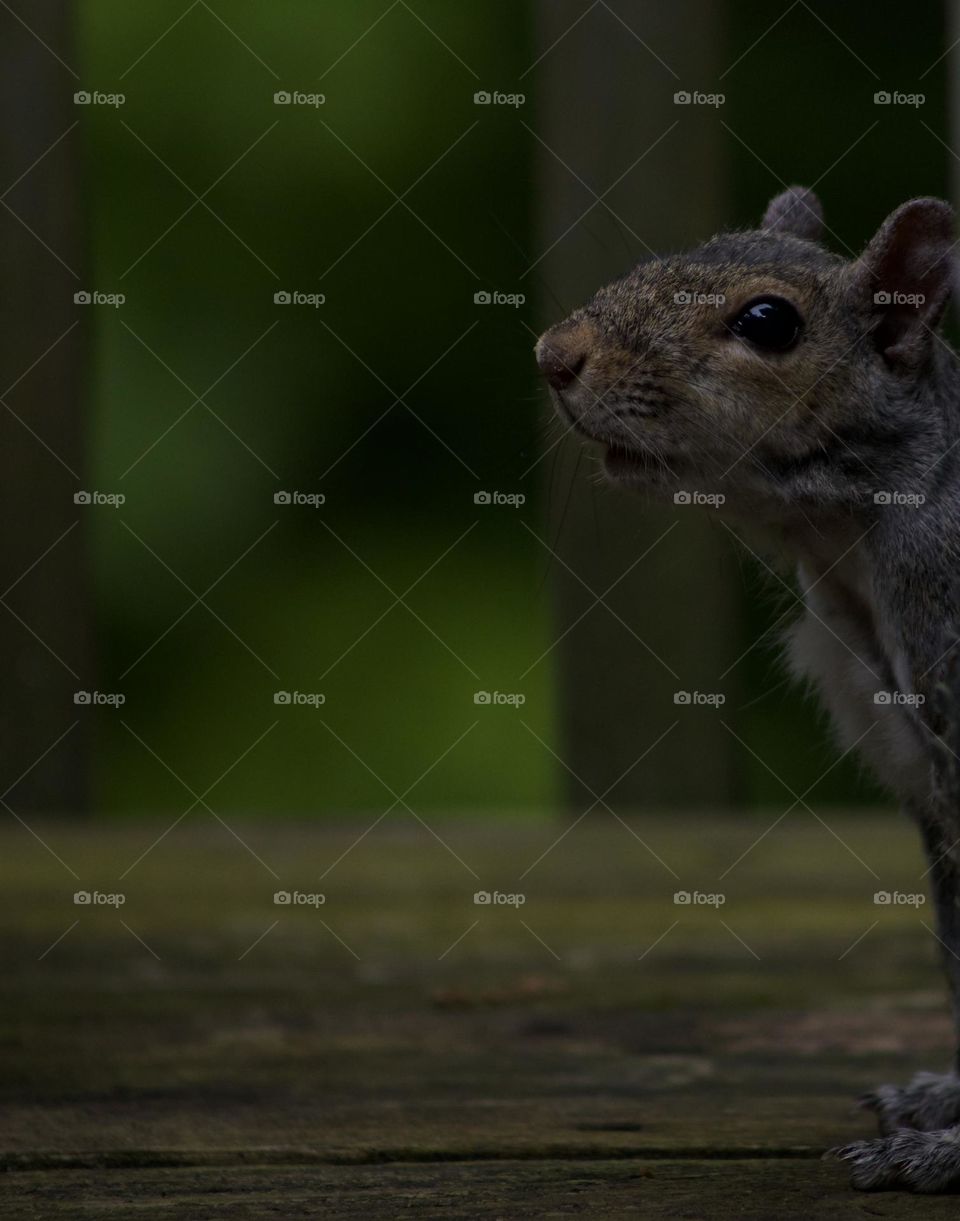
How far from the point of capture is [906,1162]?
1518 millimetres

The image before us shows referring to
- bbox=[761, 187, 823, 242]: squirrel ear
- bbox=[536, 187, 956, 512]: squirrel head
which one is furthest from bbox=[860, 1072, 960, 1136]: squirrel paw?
bbox=[761, 187, 823, 242]: squirrel ear

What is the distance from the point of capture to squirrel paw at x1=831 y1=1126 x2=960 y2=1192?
149 cm

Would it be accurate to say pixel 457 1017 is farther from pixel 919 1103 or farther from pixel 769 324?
pixel 769 324

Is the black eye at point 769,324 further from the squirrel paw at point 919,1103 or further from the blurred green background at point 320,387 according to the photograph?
the blurred green background at point 320,387

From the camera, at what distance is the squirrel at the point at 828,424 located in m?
1.79

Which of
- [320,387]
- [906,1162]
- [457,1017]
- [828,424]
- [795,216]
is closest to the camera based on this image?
[906,1162]

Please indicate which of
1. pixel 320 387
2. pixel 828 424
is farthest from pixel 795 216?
pixel 320 387

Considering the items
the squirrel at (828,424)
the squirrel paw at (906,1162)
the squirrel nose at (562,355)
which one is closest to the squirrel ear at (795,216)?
the squirrel at (828,424)

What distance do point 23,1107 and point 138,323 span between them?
4.10 meters

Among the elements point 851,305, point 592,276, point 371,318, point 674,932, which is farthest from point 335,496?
point 851,305

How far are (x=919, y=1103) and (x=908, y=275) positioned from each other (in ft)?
2.88

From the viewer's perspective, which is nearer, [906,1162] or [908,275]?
[906,1162]

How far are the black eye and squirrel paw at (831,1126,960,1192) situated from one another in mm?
795

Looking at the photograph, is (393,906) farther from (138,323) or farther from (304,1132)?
(138,323)
